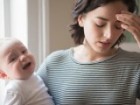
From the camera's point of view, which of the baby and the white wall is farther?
the white wall

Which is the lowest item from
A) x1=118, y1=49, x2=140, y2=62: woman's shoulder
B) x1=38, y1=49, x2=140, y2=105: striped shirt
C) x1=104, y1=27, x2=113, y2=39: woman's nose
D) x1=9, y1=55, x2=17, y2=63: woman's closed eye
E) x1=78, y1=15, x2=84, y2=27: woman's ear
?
x1=38, y1=49, x2=140, y2=105: striped shirt

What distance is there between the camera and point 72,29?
1.16 metres

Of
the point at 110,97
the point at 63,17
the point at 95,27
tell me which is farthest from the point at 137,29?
the point at 63,17

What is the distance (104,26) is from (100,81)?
0.19 meters

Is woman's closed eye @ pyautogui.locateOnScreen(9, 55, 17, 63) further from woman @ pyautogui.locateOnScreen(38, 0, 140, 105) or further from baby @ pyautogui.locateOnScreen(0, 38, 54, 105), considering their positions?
woman @ pyautogui.locateOnScreen(38, 0, 140, 105)

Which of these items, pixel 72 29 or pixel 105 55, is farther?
pixel 72 29

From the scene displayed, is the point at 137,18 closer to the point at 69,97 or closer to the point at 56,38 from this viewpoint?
the point at 69,97

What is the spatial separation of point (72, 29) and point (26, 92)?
0.31 meters

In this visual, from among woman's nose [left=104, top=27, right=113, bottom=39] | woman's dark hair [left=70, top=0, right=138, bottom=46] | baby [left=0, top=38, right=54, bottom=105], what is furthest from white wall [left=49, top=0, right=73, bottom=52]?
woman's nose [left=104, top=27, right=113, bottom=39]

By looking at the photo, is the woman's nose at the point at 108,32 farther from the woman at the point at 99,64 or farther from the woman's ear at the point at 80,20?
the woman's ear at the point at 80,20

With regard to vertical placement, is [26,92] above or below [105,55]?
below

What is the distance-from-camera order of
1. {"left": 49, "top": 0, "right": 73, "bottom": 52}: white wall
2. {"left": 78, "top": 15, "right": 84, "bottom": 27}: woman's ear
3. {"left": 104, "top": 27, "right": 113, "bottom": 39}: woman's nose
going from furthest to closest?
{"left": 49, "top": 0, "right": 73, "bottom": 52}: white wall → {"left": 78, "top": 15, "right": 84, "bottom": 27}: woman's ear → {"left": 104, "top": 27, "right": 113, "bottom": 39}: woman's nose

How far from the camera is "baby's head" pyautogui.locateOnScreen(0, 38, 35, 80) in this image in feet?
3.33

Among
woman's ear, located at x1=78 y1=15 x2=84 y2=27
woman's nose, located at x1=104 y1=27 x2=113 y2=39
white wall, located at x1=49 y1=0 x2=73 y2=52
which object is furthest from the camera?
white wall, located at x1=49 y1=0 x2=73 y2=52
